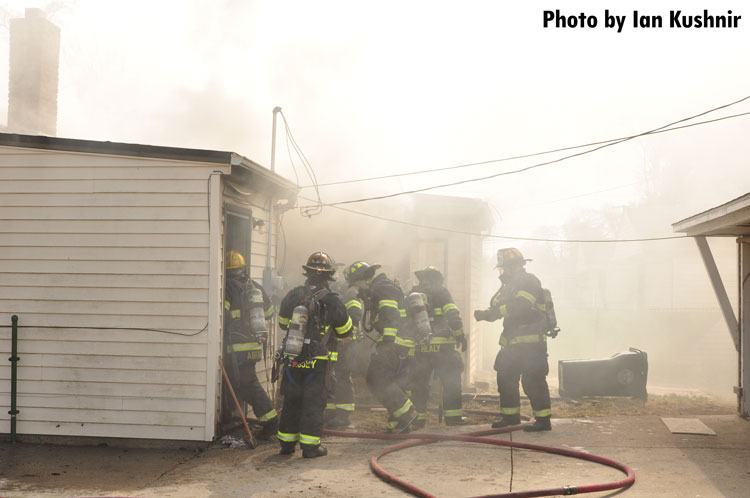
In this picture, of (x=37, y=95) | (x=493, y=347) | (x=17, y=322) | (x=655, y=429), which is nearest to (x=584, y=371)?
(x=655, y=429)

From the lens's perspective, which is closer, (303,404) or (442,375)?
(303,404)

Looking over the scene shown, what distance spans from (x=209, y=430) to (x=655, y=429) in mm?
5285

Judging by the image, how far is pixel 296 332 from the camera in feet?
21.5

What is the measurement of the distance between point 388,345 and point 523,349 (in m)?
1.63

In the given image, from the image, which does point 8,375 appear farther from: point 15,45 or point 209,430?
point 15,45

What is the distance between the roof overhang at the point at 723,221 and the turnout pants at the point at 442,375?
3.50 m

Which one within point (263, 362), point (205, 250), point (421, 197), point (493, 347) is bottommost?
point (493, 347)

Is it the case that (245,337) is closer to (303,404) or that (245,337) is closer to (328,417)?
(303,404)

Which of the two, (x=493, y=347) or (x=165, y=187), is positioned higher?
(x=165, y=187)

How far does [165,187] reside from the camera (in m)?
7.14

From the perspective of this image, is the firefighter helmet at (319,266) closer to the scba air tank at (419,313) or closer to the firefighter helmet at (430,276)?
the scba air tank at (419,313)

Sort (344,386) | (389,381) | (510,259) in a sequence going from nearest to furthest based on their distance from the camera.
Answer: (389,381)
(510,259)
(344,386)

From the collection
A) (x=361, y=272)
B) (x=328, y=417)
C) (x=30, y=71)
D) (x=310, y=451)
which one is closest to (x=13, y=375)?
(x=310, y=451)

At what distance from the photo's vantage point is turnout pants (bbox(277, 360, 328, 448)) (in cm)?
658
